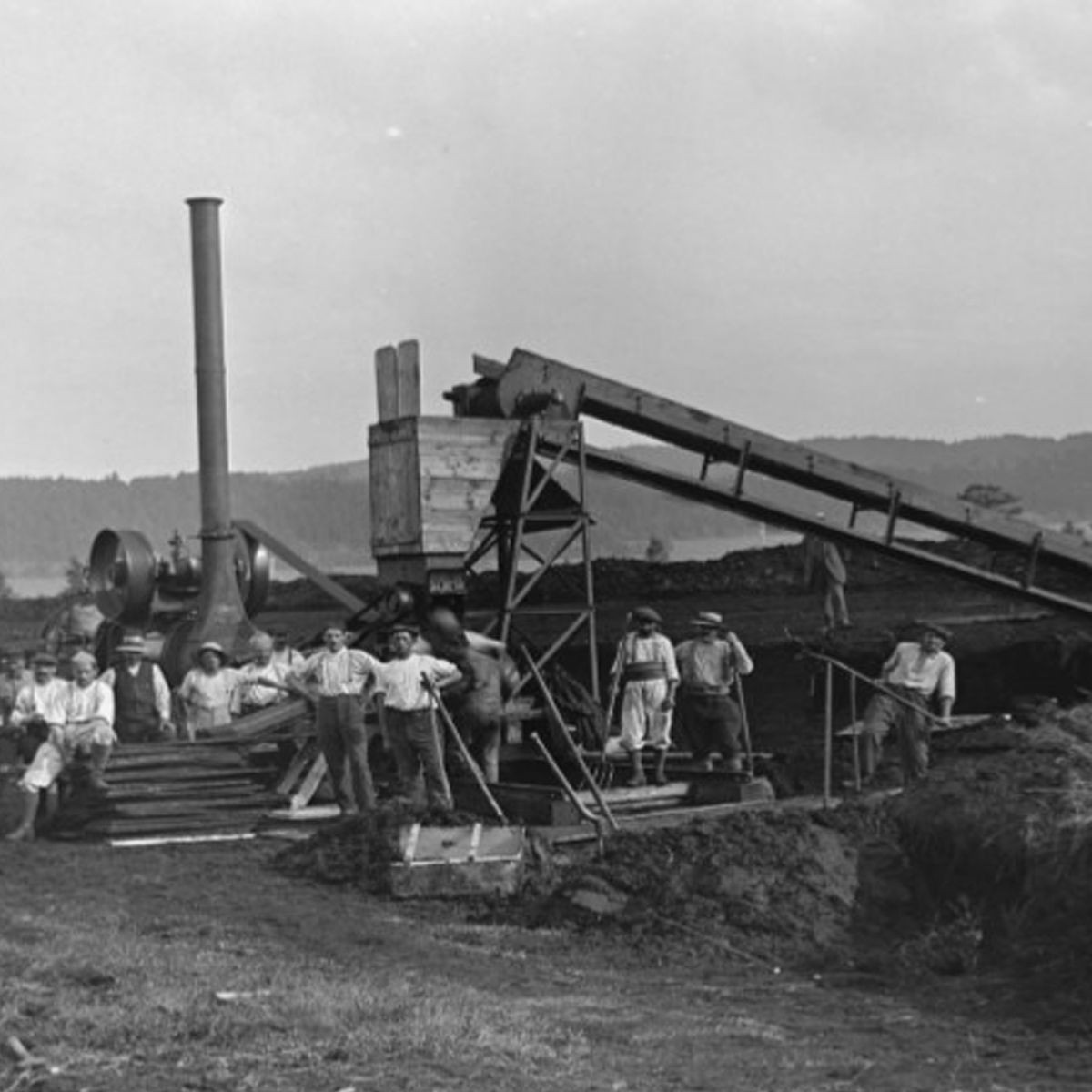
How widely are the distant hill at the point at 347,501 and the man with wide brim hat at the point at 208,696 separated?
1311 inches

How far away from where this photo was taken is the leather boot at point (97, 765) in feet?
58.1

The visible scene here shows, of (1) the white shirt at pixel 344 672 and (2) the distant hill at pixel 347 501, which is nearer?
(1) the white shirt at pixel 344 672

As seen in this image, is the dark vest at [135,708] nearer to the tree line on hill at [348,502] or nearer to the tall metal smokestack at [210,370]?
the tall metal smokestack at [210,370]

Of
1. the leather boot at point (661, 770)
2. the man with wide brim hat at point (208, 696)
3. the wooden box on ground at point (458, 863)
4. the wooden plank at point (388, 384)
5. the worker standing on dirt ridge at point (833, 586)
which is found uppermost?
the wooden plank at point (388, 384)

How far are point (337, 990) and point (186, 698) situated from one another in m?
10.1

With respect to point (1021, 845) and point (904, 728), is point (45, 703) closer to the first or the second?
point (904, 728)

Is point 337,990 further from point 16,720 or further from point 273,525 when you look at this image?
point 273,525

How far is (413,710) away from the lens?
55.3 feet

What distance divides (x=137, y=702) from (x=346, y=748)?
360 centimetres

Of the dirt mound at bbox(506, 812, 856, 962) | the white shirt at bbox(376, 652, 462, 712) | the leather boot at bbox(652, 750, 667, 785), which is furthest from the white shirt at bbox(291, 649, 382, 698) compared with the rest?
the dirt mound at bbox(506, 812, 856, 962)

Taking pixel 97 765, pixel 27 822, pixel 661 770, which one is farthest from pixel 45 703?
pixel 661 770

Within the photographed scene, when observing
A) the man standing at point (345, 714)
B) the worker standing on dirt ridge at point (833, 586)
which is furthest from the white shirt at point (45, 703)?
the worker standing on dirt ridge at point (833, 586)

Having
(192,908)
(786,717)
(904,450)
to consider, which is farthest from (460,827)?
(904,450)

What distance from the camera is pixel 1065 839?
467 inches
